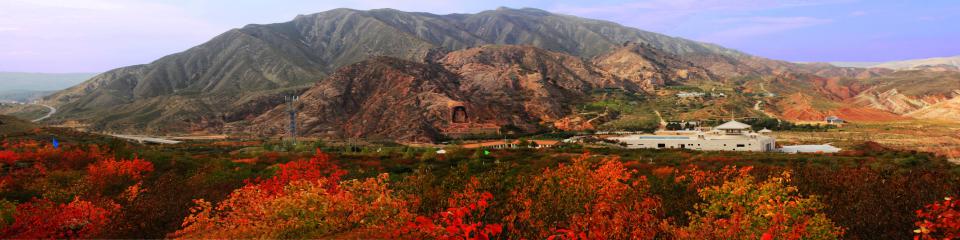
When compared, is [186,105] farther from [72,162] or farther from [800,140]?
[800,140]

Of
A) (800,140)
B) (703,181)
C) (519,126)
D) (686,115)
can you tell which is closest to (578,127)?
(519,126)

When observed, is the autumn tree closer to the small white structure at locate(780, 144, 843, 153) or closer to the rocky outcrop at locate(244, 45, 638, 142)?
the small white structure at locate(780, 144, 843, 153)

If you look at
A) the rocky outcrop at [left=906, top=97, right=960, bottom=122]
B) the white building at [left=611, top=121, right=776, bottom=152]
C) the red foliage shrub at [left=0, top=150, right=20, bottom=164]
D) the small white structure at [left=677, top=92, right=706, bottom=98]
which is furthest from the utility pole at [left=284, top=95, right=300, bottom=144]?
the rocky outcrop at [left=906, top=97, right=960, bottom=122]

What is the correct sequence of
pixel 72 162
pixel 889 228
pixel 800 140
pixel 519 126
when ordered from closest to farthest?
pixel 889 228 → pixel 72 162 → pixel 800 140 → pixel 519 126

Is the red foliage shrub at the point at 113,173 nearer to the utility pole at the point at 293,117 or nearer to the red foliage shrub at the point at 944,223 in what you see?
the red foliage shrub at the point at 944,223

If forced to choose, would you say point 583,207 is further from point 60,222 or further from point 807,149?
point 807,149

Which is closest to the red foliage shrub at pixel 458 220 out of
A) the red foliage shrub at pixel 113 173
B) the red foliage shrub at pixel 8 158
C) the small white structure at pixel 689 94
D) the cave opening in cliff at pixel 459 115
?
the red foliage shrub at pixel 113 173

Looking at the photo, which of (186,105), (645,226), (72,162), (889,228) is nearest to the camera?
(645,226)
